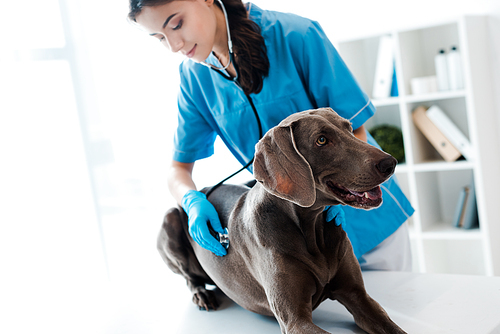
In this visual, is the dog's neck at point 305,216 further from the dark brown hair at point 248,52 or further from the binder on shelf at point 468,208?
the binder on shelf at point 468,208

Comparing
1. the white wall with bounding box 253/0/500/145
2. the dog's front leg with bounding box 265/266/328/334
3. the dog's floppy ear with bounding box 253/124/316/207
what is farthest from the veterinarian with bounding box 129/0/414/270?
the white wall with bounding box 253/0/500/145

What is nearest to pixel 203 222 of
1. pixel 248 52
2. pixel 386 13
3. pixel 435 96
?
pixel 248 52

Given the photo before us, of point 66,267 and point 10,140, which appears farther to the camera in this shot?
point 66,267

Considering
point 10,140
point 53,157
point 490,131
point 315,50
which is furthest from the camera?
point 490,131

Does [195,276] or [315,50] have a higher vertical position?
[315,50]

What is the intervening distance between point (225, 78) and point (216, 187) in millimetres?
357

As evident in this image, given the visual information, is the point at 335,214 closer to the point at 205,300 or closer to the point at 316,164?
the point at 316,164

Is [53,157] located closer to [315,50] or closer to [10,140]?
[10,140]

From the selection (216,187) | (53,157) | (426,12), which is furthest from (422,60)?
(53,157)

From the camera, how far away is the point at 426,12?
2.82 m

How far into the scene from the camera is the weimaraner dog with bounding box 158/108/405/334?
0.85m

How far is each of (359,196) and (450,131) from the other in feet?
6.84

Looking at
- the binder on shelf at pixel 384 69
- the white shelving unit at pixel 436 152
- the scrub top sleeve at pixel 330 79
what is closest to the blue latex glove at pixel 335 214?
the scrub top sleeve at pixel 330 79

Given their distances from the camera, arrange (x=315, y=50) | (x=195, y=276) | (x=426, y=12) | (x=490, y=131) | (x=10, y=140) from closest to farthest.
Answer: (x=315, y=50)
(x=195, y=276)
(x=10, y=140)
(x=490, y=131)
(x=426, y=12)
